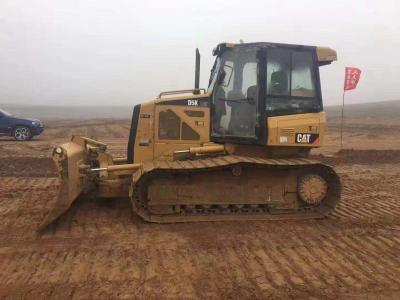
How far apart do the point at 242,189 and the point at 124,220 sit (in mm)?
1996

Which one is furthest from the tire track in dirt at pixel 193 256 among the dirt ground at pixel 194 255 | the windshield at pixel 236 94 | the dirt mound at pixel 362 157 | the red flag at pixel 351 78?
the red flag at pixel 351 78

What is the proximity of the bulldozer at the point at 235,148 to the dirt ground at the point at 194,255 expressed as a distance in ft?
1.26

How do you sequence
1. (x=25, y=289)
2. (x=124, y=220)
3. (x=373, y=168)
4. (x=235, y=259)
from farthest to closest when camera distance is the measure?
(x=373, y=168) < (x=124, y=220) < (x=235, y=259) < (x=25, y=289)

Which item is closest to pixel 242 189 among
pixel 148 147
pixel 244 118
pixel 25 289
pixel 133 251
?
pixel 244 118

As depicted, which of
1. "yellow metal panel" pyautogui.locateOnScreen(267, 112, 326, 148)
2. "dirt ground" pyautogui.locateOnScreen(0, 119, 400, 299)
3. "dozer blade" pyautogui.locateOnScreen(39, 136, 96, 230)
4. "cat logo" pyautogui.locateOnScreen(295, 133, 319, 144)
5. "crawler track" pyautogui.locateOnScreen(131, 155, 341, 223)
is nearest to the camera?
"dirt ground" pyautogui.locateOnScreen(0, 119, 400, 299)

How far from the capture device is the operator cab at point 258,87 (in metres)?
7.84

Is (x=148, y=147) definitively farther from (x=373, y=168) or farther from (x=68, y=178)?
(x=373, y=168)

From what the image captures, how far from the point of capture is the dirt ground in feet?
17.0

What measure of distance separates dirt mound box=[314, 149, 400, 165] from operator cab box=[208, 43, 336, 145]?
7.26 metres

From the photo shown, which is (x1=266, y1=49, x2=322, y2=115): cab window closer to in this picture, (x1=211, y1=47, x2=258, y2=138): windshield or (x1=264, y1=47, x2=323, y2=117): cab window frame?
(x1=264, y1=47, x2=323, y2=117): cab window frame

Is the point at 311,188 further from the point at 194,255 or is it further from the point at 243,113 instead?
the point at 194,255

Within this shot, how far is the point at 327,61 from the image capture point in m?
8.28

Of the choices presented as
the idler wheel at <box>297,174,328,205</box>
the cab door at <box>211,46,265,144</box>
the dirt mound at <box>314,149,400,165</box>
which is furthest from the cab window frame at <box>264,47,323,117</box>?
the dirt mound at <box>314,149,400,165</box>

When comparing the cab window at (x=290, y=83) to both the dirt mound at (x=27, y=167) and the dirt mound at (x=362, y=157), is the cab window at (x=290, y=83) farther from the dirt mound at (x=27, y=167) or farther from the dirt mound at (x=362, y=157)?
the dirt mound at (x=362, y=157)
